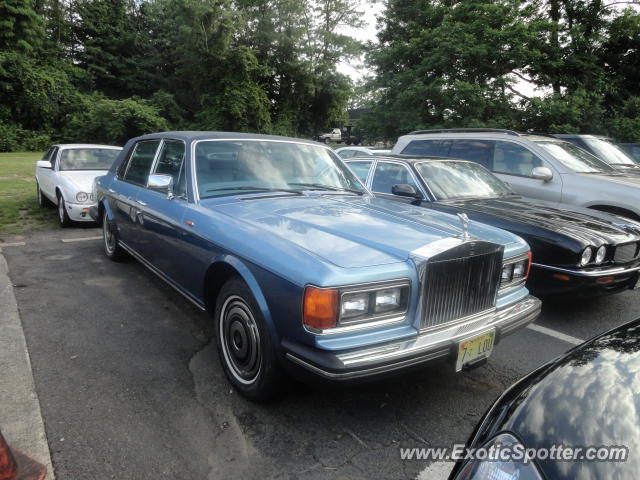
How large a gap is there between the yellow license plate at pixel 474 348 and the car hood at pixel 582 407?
2.03ft

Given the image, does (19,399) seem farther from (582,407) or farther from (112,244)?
(112,244)

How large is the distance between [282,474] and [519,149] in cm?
617

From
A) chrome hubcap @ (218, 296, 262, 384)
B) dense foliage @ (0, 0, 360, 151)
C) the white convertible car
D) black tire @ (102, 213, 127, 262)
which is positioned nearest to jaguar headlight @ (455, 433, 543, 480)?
chrome hubcap @ (218, 296, 262, 384)

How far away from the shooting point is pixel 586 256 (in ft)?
12.6

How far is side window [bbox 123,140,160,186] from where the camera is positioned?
438cm

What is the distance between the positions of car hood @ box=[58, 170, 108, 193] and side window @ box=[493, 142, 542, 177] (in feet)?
22.3

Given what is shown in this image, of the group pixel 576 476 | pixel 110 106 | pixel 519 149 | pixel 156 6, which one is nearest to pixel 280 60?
pixel 110 106

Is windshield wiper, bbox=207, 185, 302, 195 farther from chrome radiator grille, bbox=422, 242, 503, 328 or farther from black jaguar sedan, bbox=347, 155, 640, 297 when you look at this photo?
black jaguar sedan, bbox=347, 155, 640, 297

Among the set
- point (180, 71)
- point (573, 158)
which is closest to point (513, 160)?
point (573, 158)

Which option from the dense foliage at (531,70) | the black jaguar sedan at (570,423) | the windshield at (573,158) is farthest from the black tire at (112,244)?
the dense foliage at (531,70)

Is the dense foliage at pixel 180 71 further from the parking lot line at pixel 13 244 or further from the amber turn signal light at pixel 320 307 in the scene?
the amber turn signal light at pixel 320 307

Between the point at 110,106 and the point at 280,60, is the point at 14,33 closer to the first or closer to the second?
the point at 110,106

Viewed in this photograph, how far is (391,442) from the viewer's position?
2328mm

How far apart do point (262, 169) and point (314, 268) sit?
1734 millimetres
